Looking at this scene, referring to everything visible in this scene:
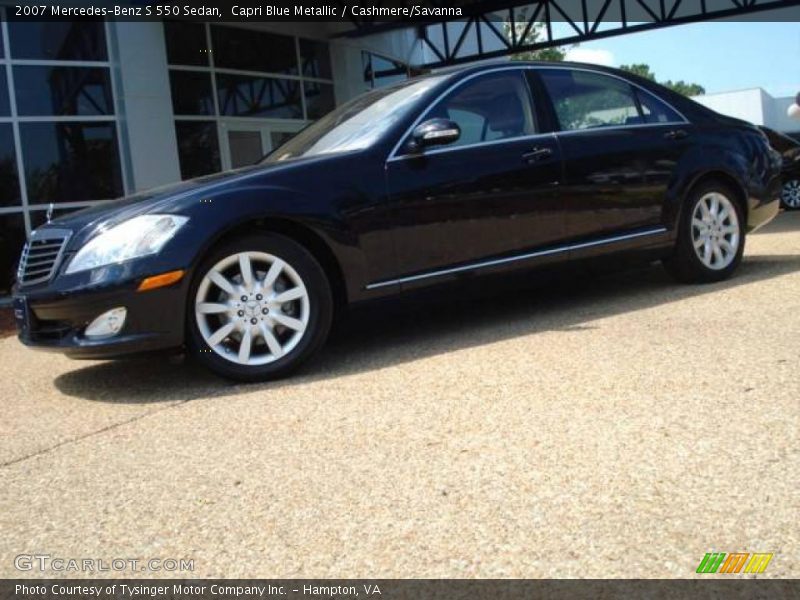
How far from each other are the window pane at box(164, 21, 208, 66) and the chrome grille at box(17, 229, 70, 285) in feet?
29.8

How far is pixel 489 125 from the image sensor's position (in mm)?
5055

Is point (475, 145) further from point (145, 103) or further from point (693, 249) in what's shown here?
point (145, 103)

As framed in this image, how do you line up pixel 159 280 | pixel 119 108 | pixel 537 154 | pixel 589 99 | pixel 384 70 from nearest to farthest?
pixel 159 280 < pixel 537 154 < pixel 589 99 < pixel 119 108 < pixel 384 70

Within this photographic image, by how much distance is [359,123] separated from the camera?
16.2ft

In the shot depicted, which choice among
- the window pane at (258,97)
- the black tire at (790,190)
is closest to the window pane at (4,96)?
the window pane at (258,97)

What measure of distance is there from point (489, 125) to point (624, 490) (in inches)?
118

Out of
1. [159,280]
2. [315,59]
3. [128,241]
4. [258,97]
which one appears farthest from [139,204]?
[315,59]

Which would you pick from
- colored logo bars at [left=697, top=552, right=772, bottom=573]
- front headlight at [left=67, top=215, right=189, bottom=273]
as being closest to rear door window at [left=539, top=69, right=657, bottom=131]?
front headlight at [left=67, top=215, right=189, bottom=273]

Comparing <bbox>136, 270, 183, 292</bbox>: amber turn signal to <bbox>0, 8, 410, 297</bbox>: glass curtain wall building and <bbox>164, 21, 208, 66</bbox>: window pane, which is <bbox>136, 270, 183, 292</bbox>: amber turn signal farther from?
<bbox>164, 21, 208, 66</bbox>: window pane

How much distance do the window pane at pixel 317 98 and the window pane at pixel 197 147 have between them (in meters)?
2.60

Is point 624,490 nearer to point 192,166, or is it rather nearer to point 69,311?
point 69,311

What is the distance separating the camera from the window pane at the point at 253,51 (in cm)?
1352

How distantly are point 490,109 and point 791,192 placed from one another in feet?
39.1

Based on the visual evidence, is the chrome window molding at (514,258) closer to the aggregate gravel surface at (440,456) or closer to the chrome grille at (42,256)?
the aggregate gravel surface at (440,456)
